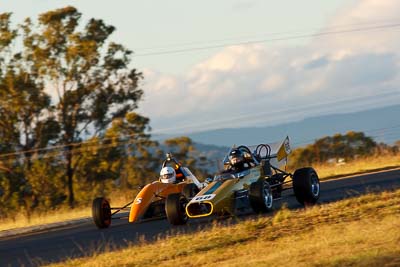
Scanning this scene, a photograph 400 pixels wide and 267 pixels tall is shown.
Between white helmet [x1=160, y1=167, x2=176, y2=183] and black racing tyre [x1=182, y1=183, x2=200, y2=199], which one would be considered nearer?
black racing tyre [x1=182, y1=183, x2=200, y2=199]

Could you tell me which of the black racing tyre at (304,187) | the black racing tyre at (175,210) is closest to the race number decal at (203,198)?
the black racing tyre at (175,210)

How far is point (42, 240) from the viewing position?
22.0 meters

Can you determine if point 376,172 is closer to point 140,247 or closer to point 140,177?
point 140,247

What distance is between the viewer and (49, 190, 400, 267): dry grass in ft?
40.0

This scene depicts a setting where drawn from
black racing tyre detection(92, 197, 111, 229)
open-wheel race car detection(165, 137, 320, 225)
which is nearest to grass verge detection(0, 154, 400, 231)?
black racing tyre detection(92, 197, 111, 229)

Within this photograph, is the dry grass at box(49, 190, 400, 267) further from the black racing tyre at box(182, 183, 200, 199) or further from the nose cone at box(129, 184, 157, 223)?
the nose cone at box(129, 184, 157, 223)

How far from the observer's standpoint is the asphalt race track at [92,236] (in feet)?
58.6

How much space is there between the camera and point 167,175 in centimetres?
2295

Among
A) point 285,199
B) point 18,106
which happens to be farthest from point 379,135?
point 285,199

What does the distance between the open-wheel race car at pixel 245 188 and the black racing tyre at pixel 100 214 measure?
2.45m

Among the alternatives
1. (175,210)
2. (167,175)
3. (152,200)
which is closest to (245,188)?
(175,210)

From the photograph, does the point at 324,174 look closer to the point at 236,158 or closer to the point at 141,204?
the point at 141,204

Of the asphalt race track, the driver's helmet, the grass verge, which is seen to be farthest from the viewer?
the grass verge

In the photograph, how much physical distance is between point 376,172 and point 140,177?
23841 mm
